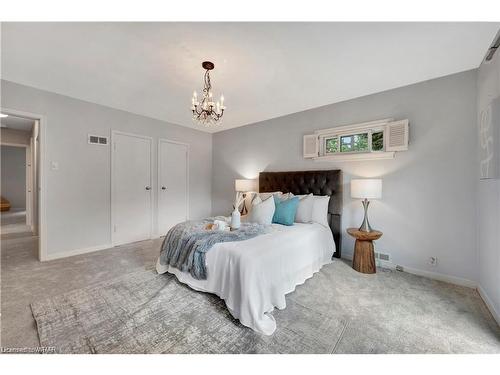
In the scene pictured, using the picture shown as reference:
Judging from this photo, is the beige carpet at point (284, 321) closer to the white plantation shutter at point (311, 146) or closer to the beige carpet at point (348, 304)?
the beige carpet at point (348, 304)

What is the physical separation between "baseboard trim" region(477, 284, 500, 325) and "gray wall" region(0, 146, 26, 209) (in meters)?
12.3

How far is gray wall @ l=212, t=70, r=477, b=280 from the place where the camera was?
2340 millimetres

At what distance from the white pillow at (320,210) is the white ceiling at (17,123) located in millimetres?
5800

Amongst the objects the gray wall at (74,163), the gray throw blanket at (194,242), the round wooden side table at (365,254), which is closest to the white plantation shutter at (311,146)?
the round wooden side table at (365,254)

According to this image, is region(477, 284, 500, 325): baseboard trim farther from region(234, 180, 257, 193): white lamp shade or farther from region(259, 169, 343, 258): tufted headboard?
region(234, 180, 257, 193): white lamp shade

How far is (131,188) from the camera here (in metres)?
3.89

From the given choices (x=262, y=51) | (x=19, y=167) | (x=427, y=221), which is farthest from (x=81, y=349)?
(x=19, y=167)

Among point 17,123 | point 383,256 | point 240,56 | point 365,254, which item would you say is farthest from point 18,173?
point 383,256

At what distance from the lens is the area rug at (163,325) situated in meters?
1.42

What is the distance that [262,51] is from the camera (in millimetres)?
1982

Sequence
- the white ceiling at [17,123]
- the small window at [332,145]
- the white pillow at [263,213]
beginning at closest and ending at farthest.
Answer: the white pillow at [263,213]
the small window at [332,145]
the white ceiling at [17,123]

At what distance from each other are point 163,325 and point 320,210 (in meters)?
2.33
